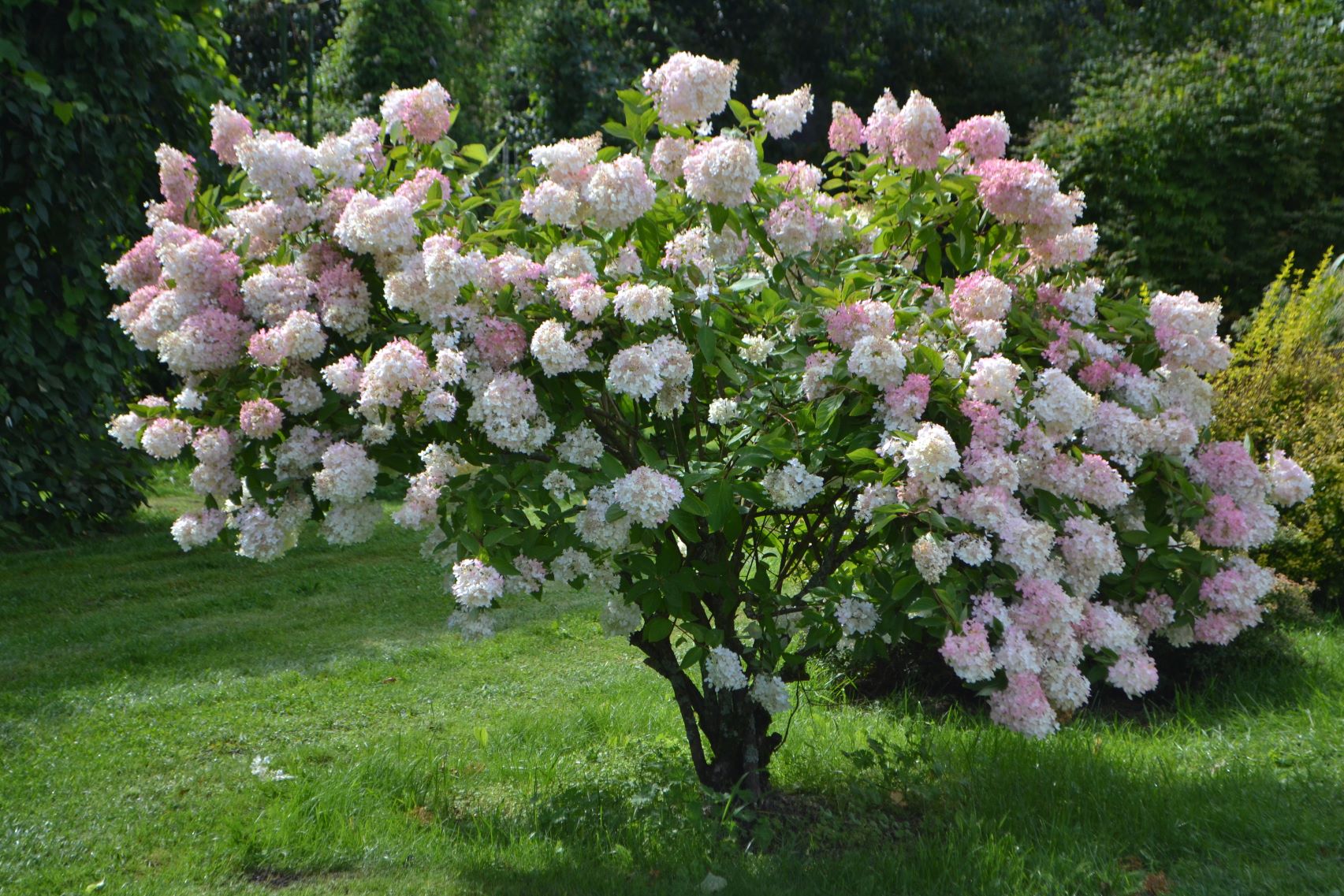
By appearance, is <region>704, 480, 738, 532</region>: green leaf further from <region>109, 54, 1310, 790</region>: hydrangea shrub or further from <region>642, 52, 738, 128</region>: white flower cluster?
<region>642, 52, 738, 128</region>: white flower cluster

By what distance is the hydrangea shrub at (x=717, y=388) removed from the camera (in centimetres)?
286

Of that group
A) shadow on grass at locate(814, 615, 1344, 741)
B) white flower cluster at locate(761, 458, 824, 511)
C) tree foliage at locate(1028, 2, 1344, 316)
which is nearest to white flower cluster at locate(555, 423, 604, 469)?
white flower cluster at locate(761, 458, 824, 511)

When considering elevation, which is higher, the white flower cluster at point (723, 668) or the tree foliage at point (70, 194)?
the tree foliage at point (70, 194)

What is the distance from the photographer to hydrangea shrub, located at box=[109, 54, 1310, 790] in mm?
2861

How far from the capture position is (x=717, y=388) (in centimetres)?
351

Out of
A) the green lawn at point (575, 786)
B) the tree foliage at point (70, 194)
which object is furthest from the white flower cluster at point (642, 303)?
the tree foliage at point (70, 194)

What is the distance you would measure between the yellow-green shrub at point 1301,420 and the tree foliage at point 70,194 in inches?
248

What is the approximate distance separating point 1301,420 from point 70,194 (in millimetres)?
6766

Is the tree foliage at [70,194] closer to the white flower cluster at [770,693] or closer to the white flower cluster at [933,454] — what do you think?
the white flower cluster at [770,693]

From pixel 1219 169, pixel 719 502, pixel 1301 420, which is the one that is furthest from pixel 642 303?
pixel 1219 169

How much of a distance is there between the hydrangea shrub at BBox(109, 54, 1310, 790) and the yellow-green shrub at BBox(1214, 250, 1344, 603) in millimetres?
2152

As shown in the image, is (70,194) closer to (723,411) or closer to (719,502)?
(723,411)

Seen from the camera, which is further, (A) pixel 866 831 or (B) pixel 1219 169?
(B) pixel 1219 169

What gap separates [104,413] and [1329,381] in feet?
23.3
